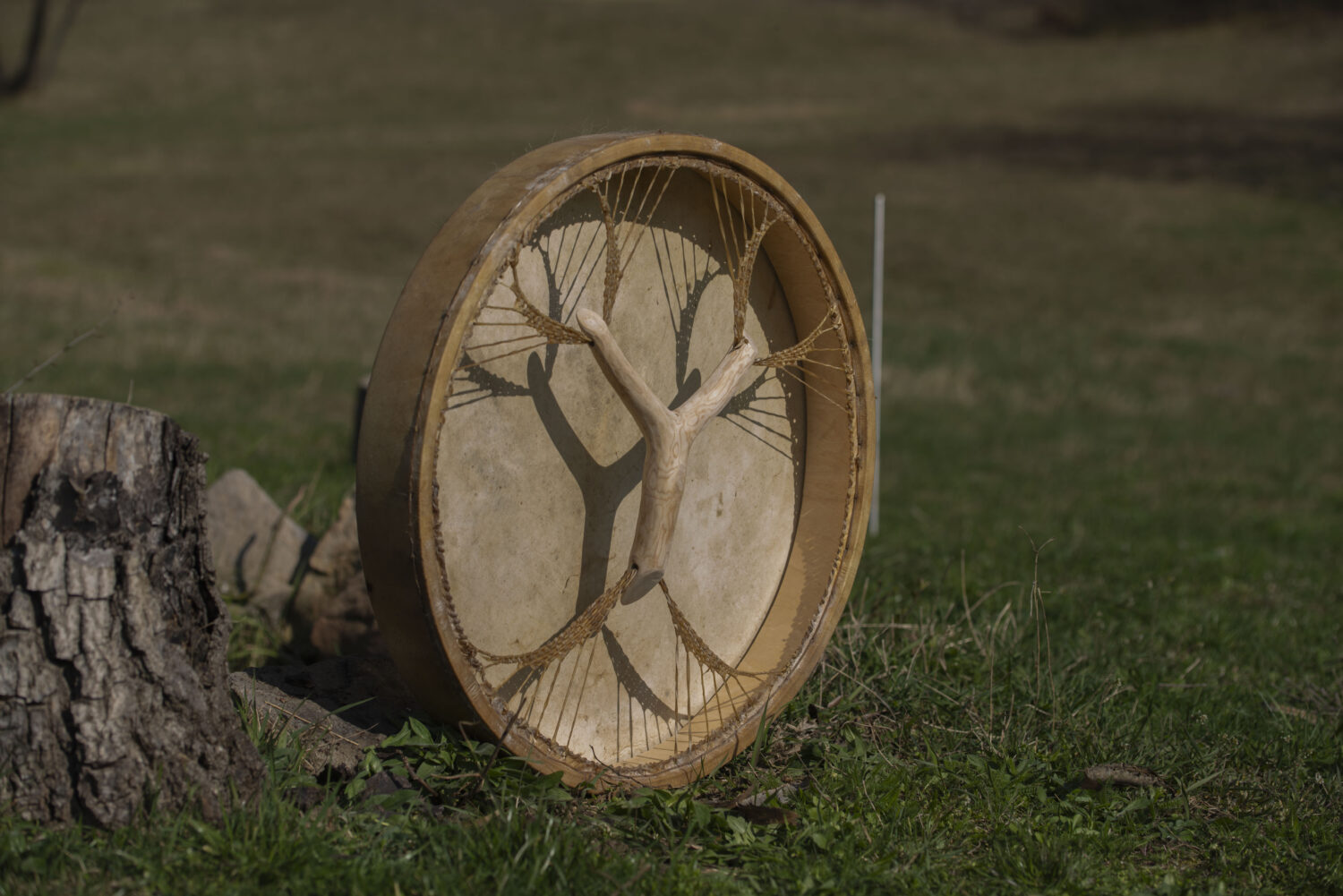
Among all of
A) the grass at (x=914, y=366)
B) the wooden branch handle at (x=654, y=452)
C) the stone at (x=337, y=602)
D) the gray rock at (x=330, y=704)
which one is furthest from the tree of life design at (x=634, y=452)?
the stone at (x=337, y=602)

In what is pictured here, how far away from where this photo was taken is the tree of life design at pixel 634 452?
7.93 ft

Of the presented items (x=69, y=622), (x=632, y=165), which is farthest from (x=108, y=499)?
(x=632, y=165)

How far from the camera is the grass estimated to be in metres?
2.37

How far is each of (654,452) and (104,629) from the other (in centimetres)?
112

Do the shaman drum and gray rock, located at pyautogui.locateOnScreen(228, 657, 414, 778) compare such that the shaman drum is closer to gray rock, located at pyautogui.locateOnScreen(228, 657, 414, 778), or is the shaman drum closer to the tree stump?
gray rock, located at pyautogui.locateOnScreen(228, 657, 414, 778)

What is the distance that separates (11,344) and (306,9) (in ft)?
103

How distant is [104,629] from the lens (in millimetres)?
2104

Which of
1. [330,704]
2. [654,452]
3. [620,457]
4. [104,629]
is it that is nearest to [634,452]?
[620,457]

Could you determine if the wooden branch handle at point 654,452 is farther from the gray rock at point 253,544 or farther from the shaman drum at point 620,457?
the gray rock at point 253,544

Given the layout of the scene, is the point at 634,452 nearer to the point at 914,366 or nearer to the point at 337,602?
the point at 337,602

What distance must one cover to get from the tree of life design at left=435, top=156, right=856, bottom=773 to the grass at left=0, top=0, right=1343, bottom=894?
249 mm

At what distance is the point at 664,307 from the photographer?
276 cm

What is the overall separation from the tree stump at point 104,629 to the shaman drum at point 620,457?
14.4 inches

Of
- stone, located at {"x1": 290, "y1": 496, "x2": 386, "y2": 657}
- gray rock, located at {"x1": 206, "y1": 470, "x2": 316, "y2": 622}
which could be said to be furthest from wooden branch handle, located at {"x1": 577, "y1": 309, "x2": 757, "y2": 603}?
gray rock, located at {"x1": 206, "y1": 470, "x2": 316, "y2": 622}
